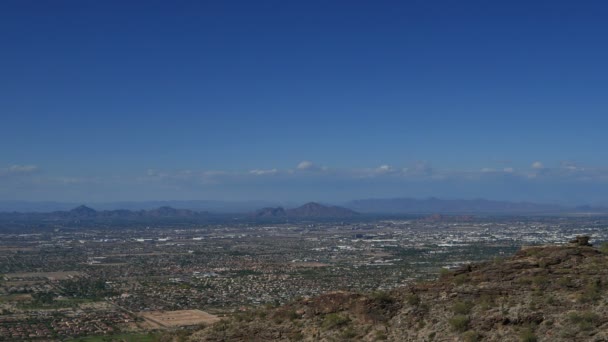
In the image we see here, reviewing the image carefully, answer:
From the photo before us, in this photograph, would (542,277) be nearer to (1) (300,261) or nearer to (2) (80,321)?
(2) (80,321)

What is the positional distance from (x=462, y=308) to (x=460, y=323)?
93 cm

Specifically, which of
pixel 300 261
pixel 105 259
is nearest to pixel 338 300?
pixel 300 261

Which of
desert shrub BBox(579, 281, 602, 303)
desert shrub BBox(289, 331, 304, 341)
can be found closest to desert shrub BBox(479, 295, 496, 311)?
desert shrub BBox(579, 281, 602, 303)

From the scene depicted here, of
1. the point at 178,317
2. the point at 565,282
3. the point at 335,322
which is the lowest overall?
the point at 178,317

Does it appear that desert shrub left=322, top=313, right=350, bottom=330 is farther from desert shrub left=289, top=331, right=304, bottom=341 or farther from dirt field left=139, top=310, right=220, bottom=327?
dirt field left=139, top=310, right=220, bottom=327

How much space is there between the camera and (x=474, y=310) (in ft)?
58.3

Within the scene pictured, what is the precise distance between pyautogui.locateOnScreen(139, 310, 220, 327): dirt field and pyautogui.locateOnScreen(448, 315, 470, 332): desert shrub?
138ft

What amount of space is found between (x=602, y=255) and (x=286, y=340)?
11.2 metres

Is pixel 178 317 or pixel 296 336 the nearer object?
pixel 296 336

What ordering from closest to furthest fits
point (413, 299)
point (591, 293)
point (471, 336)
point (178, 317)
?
point (471, 336) → point (591, 293) → point (413, 299) → point (178, 317)

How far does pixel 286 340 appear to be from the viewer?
63.7 ft

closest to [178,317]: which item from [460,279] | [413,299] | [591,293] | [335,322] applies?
[335,322]

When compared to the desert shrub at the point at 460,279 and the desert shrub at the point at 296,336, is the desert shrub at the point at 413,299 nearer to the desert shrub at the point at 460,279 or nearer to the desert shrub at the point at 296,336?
the desert shrub at the point at 460,279

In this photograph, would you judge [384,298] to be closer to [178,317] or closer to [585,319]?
[585,319]
